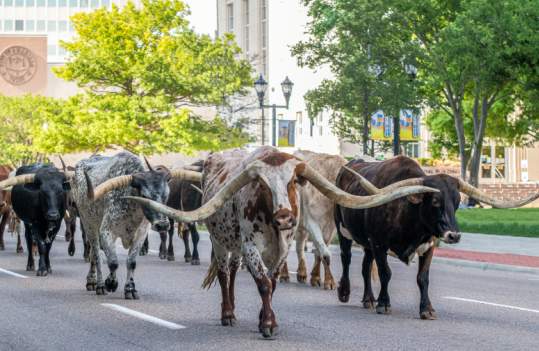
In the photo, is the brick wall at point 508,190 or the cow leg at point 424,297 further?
the brick wall at point 508,190

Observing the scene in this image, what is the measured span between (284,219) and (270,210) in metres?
0.43

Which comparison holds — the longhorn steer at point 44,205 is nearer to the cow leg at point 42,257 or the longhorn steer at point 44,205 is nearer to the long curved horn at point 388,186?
the cow leg at point 42,257

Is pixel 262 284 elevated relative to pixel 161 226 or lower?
lower

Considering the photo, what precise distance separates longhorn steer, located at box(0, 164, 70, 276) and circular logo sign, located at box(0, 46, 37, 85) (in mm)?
106076

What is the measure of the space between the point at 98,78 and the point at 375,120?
2510cm

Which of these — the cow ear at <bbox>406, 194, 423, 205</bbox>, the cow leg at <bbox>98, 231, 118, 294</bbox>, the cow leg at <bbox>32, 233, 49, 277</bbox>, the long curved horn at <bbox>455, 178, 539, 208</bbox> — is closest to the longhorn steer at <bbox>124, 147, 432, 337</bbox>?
the cow ear at <bbox>406, 194, 423, 205</bbox>

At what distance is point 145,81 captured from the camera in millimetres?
56375

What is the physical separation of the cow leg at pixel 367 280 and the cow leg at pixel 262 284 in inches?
111

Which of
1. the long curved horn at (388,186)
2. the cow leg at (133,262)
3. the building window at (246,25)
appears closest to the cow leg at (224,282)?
the long curved horn at (388,186)

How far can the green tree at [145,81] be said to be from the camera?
56.3 metres

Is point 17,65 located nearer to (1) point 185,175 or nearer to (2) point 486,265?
(2) point 486,265

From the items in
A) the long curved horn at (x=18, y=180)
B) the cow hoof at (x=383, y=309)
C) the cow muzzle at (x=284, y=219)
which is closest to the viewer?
the cow muzzle at (x=284, y=219)

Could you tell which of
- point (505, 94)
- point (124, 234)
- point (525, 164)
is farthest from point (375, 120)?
point (525, 164)

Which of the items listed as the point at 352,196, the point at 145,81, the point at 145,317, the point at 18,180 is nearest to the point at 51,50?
the point at 145,81
